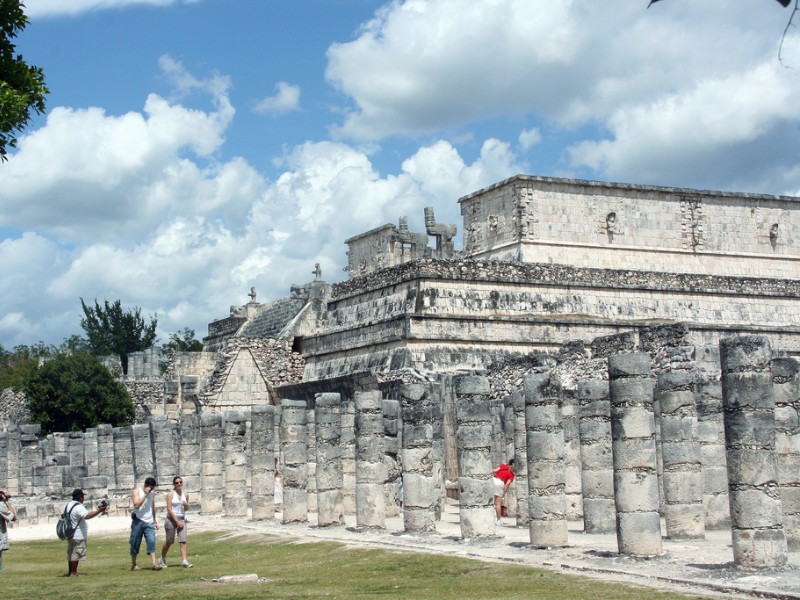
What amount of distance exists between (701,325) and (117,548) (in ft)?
49.8

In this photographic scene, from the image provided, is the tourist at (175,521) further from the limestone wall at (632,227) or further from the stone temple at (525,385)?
the limestone wall at (632,227)

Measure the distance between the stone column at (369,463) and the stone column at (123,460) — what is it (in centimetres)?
1188

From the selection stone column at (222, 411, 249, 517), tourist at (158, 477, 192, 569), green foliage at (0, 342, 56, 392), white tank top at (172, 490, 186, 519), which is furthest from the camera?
green foliage at (0, 342, 56, 392)

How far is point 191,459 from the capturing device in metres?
25.0

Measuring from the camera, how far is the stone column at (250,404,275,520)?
65.7 ft

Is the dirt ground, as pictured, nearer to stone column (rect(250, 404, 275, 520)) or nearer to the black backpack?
stone column (rect(250, 404, 275, 520))

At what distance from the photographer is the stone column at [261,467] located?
20.0m

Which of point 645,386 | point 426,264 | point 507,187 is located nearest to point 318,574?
point 645,386

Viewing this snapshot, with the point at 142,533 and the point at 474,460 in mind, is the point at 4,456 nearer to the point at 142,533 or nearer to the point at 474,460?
the point at 142,533

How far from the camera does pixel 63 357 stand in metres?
37.4

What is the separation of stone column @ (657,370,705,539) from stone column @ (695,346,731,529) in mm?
939

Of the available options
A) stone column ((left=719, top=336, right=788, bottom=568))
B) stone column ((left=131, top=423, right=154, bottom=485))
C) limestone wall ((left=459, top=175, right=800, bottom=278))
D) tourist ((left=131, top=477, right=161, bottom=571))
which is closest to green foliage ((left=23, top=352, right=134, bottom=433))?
stone column ((left=131, top=423, right=154, bottom=485))

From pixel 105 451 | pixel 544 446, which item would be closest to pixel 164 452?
pixel 105 451

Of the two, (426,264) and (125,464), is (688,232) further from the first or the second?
(125,464)
